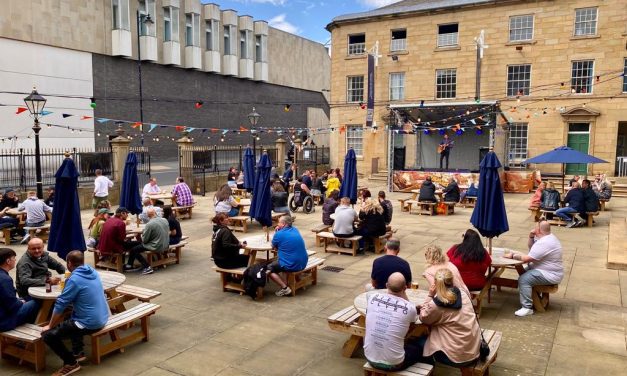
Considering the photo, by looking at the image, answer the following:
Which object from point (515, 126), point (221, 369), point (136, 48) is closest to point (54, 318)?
point (221, 369)

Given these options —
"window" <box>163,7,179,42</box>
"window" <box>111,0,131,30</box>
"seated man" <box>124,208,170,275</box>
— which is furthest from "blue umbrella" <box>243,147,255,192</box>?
"window" <box>163,7,179,42</box>

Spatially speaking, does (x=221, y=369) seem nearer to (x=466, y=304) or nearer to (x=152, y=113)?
(x=466, y=304)

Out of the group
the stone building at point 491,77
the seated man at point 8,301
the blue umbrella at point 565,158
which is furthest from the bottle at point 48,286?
the stone building at point 491,77

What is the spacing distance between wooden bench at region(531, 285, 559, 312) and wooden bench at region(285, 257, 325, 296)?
11.9 feet

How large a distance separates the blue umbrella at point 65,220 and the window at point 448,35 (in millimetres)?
27264

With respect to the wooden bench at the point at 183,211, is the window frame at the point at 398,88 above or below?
above

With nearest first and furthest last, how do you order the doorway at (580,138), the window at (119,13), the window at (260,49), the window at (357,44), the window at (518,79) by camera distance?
the doorway at (580,138) < the window at (518,79) < the window at (357,44) < the window at (119,13) < the window at (260,49)

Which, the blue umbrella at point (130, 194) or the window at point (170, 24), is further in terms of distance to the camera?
the window at point (170, 24)

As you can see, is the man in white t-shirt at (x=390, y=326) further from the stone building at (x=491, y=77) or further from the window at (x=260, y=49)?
the window at (x=260, y=49)

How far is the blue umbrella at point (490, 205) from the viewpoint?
28.7 ft

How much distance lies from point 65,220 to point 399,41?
28079 millimetres

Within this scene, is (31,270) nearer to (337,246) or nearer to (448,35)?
(337,246)

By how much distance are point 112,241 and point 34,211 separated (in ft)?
14.1

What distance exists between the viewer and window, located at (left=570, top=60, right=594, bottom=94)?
27.4 m
